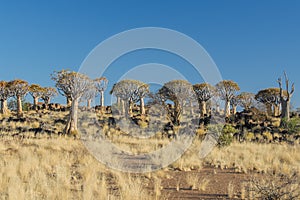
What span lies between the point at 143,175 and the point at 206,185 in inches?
70.6

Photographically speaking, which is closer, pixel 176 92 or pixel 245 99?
pixel 176 92

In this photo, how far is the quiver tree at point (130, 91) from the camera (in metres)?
37.0

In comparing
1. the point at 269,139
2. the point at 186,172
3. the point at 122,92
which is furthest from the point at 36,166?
the point at 122,92

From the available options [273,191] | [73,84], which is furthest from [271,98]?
[273,191]

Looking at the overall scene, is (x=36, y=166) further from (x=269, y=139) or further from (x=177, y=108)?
(x=177, y=108)

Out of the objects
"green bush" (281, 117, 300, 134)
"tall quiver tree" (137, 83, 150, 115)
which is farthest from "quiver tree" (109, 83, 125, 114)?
"green bush" (281, 117, 300, 134)

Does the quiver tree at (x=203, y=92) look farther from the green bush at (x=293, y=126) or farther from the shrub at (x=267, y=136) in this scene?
the shrub at (x=267, y=136)

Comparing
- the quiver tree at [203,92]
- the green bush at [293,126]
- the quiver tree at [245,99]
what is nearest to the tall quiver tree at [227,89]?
the quiver tree at [203,92]

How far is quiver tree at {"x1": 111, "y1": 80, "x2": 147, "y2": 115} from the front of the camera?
1457 inches

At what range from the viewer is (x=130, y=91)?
37062mm

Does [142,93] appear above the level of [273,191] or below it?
above

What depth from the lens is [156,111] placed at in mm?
38375

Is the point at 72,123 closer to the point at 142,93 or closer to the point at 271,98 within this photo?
the point at 142,93

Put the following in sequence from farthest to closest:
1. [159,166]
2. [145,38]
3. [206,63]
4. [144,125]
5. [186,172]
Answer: [144,125] < [145,38] < [206,63] < [159,166] < [186,172]
